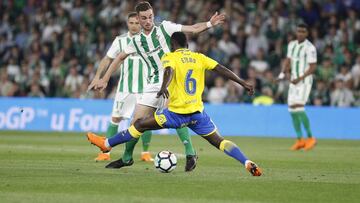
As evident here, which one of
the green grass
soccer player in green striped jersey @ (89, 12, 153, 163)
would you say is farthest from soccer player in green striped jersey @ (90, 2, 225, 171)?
soccer player in green striped jersey @ (89, 12, 153, 163)

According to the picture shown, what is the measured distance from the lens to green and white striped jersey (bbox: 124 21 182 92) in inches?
479

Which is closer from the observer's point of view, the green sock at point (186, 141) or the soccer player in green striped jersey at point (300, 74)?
the green sock at point (186, 141)

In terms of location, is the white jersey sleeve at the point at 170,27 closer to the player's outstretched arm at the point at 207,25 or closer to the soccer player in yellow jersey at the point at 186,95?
the player's outstretched arm at the point at 207,25

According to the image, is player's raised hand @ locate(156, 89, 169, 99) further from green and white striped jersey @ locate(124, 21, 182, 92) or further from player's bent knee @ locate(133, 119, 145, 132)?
green and white striped jersey @ locate(124, 21, 182, 92)

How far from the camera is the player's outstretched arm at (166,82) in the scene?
10594 mm

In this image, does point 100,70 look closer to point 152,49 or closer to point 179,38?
point 152,49

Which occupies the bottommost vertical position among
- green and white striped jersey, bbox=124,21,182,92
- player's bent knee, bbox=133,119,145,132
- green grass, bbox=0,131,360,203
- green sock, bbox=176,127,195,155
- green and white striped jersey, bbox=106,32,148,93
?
green grass, bbox=0,131,360,203

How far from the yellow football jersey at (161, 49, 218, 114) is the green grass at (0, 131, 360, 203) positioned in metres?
0.87

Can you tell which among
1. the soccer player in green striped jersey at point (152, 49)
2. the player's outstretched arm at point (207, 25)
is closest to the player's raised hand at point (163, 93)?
the player's outstretched arm at point (207, 25)

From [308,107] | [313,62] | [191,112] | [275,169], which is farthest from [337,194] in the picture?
[308,107]

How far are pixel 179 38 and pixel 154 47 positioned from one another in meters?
1.09

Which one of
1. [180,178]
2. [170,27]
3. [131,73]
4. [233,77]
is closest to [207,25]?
[170,27]

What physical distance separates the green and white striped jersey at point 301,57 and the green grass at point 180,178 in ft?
6.90

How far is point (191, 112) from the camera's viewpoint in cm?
1112
